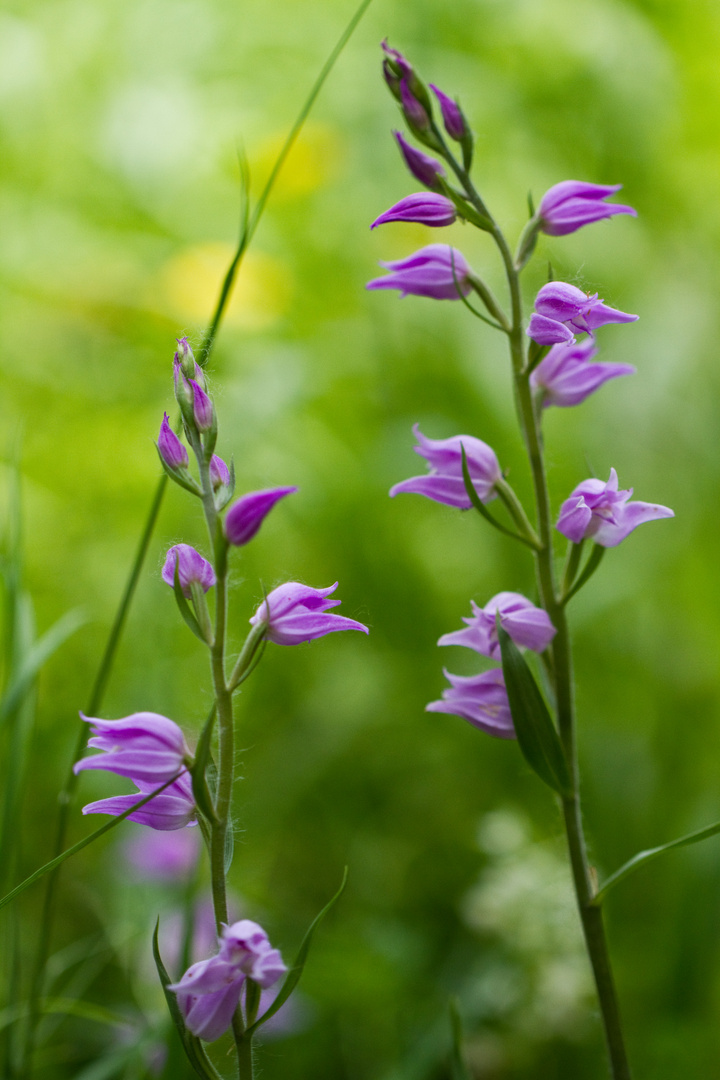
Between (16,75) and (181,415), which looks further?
(16,75)

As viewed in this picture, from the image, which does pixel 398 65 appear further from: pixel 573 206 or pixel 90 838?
pixel 90 838

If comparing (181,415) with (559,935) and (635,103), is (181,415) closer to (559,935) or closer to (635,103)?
(559,935)

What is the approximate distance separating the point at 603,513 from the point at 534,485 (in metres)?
0.08

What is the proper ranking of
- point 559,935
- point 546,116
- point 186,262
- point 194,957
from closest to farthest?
Result: point 559,935, point 194,957, point 186,262, point 546,116

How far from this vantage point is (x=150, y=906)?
5.78 feet

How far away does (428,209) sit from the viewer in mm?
980

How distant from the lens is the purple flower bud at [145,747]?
76 centimetres

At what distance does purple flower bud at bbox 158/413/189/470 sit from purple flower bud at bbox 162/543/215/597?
0.23 ft

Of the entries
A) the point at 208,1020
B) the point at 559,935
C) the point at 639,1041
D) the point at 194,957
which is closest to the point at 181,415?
the point at 208,1020

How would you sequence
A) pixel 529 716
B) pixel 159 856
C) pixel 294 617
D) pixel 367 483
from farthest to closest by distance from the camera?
pixel 367 483 < pixel 159 856 < pixel 529 716 < pixel 294 617

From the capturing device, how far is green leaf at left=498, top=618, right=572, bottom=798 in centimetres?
88

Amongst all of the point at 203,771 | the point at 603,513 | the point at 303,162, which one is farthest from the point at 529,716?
the point at 303,162

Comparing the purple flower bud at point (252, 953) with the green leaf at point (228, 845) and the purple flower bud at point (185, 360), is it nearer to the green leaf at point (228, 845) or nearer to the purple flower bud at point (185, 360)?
the green leaf at point (228, 845)

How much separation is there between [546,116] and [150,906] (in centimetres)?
286
